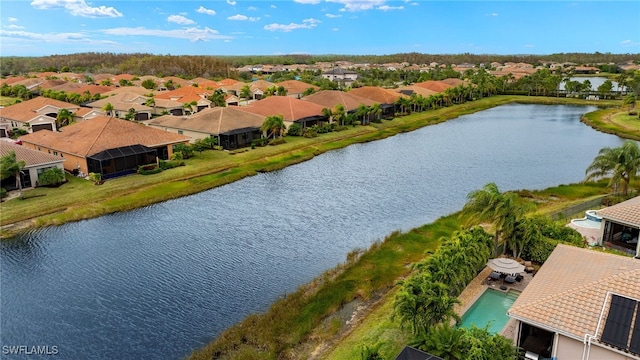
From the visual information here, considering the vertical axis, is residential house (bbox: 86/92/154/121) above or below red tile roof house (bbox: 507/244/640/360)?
above

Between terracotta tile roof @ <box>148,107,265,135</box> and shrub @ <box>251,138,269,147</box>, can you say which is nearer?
terracotta tile roof @ <box>148,107,265,135</box>

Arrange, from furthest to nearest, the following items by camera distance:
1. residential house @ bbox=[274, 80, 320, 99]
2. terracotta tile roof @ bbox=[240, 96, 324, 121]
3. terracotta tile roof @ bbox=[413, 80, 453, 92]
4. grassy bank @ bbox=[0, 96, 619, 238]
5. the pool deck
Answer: terracotta tile roof @ bbox=[413, 80, 453, 92] → residential house @ bbox=[274, 80, 320, 99] → terracotta tile roof @ bbox=[240, 96, 324, 121] → grassy bank @ bbox=[0, 96, 619, 238] → the pool deck

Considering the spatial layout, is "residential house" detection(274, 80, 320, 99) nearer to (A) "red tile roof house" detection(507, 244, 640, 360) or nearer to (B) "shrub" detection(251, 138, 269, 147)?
(B) "shrub" detection(251, 138, 269, 147)

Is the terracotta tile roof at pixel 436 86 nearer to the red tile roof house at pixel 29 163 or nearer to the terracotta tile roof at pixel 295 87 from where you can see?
the terracotta tile roof at pixel 295 87

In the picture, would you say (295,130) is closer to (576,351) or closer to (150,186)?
(150,186)

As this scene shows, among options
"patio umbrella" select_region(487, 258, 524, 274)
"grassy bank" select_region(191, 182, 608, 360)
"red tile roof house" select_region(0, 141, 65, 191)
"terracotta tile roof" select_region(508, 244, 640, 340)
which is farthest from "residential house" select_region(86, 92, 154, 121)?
"terracotta tile roof" select_region(508, 244, 640, 340)

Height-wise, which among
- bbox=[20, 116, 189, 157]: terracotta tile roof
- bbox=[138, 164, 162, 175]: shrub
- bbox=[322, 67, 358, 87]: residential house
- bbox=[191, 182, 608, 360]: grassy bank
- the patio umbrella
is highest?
bbox=[322, 67, 358, 87]: residential house
